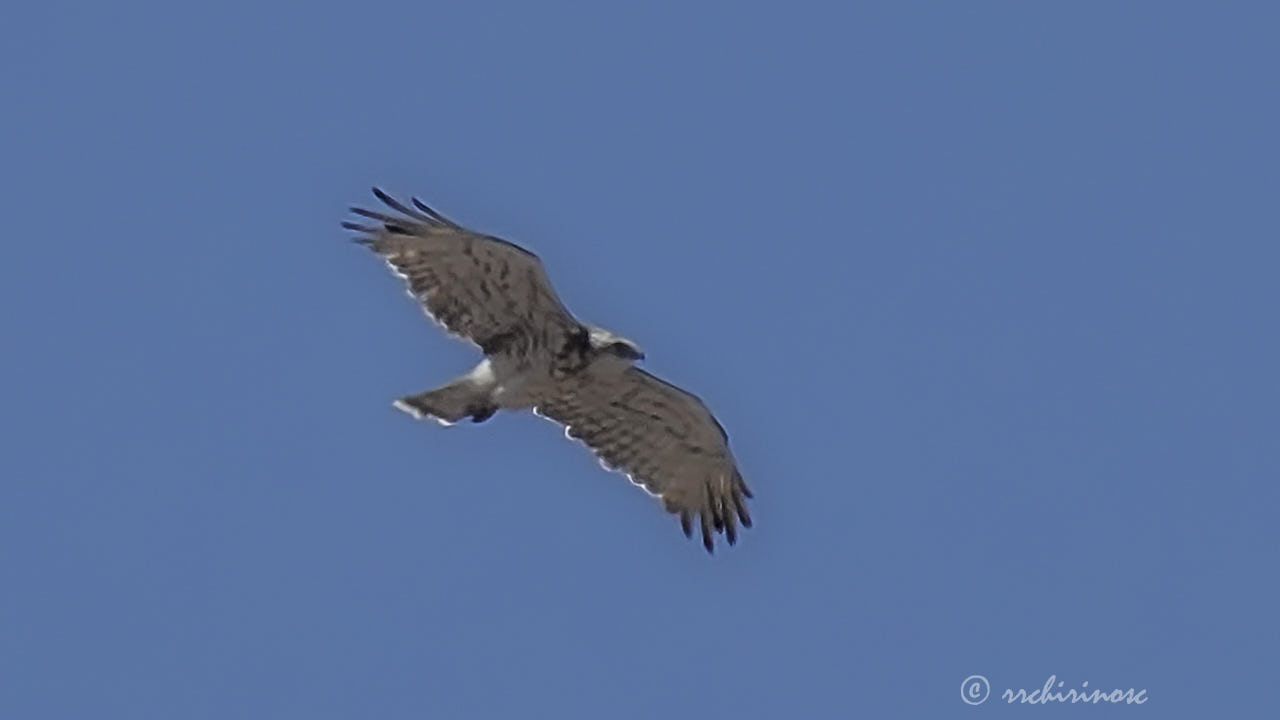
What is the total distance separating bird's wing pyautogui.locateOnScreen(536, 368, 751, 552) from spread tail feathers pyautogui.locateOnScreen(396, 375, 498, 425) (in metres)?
0.72

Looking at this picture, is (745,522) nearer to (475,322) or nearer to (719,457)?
(719,457)

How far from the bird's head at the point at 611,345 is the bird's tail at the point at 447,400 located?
0.73 m

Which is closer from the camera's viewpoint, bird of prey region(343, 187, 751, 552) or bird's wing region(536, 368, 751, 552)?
bird of prey region(343, 187, 751, 552)

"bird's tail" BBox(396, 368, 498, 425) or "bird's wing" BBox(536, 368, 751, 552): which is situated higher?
"bird's wing" BBox(536, 368, 751, 552)

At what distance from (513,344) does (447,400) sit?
1.80 ft

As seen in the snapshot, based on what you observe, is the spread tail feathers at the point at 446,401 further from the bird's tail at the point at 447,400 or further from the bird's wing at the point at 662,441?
the bird's wing at the point at 662,441

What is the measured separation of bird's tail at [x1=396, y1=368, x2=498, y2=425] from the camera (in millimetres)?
18781

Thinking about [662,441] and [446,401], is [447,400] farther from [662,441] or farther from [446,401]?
[662,441]

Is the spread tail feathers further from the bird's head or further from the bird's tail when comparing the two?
the bird's head

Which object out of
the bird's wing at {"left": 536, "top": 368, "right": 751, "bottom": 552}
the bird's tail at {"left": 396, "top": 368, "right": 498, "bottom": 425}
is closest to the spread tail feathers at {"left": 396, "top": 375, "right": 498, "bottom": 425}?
the bird's tail at {"left": 396, "top": 368, "right": 498, "bottom": 425}

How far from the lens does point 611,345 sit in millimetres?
18734

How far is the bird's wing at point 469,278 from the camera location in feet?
60.3

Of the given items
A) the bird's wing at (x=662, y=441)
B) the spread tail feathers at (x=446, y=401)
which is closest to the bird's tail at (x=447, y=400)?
the spread tail feathers at (x=446, y=401)

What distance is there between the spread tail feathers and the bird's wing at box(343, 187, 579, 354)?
10.3 inches
